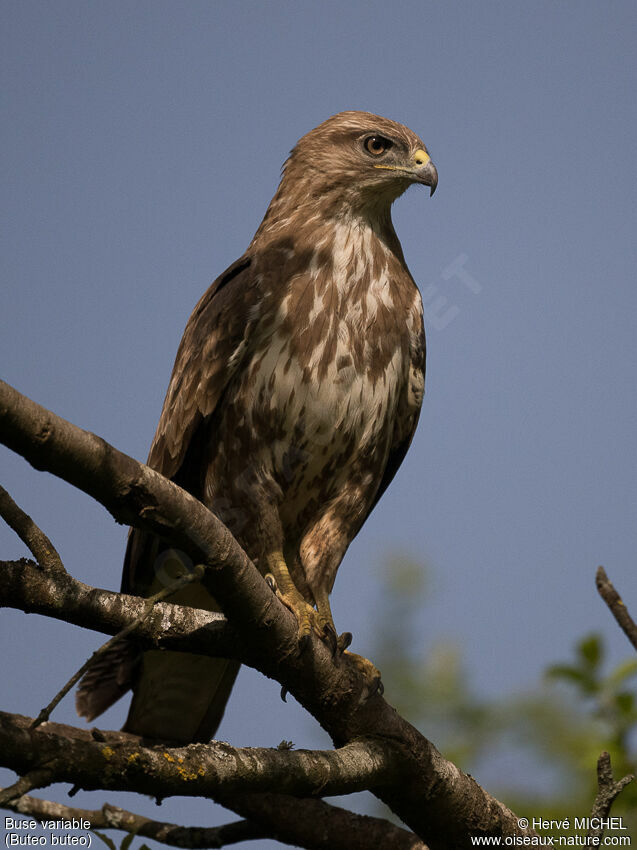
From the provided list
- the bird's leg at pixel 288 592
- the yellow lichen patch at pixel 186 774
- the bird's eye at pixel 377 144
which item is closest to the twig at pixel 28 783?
the yellow lichen patch at pixel 186 774

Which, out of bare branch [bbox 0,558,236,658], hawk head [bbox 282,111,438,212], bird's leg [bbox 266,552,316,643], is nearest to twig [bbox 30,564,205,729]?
bare branch [bbox 0,558,236,658]

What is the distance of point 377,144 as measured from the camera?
5258mm

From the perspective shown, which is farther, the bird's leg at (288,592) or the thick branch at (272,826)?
the bird's leg at (288,592)

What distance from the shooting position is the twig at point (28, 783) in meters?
2.32

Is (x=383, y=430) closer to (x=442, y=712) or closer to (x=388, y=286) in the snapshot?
(x=388, y=286)

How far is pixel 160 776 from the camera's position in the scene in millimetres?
2713

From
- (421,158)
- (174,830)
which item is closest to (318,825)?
(174,830)

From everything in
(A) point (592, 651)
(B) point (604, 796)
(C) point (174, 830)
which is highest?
(A) point (592, 651)

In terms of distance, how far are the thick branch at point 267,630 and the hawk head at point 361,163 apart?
8.55 ft

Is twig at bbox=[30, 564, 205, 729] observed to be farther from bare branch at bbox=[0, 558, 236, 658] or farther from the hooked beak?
the hooked beak

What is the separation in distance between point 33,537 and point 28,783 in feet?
2.55

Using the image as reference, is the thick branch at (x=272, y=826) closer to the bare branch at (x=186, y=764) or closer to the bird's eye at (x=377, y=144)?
the bare branch at (x=186, y=764)

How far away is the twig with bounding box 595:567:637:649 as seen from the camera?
9.30ft

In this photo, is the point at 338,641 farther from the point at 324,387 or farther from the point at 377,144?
the point at 377,144
